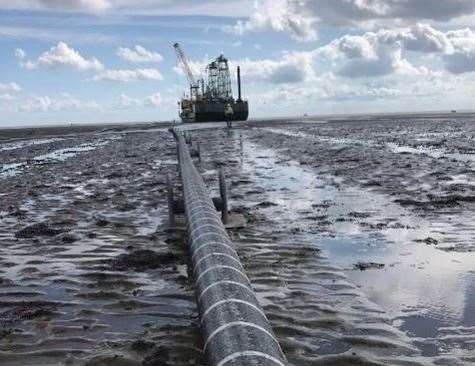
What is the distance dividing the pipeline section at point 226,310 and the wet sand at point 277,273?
40.3 inches

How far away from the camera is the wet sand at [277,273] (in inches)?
328

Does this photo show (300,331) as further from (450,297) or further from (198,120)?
(198,120)

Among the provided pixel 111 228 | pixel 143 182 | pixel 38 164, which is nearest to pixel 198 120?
pixel 38 164

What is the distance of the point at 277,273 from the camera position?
1191 cm

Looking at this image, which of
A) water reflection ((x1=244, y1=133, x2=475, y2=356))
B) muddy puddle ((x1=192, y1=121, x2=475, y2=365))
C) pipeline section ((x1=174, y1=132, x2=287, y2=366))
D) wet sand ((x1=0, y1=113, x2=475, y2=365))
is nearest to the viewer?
pipeline section ((x1=174, y1=132, x2=287, y2=366))

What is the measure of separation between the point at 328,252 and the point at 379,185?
11.2 meters

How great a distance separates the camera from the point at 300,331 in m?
8.83

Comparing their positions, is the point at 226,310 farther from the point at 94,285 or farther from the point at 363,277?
the point at 94,285

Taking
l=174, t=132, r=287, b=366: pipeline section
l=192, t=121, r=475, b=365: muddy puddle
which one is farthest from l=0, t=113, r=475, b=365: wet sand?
l=174, t=132, r=287, b=366: pipeline section

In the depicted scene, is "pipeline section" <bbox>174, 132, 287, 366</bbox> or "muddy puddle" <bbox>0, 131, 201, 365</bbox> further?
"muddy puddle" <bbox>0, 131, 201, 365</bbox>

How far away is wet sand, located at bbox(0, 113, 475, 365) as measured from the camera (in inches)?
328

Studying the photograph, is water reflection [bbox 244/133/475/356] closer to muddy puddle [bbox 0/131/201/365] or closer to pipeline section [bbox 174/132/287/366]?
pipeline section [bbox 174/132/287/366]

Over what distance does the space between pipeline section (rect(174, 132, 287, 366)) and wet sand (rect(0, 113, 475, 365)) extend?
1.02 m

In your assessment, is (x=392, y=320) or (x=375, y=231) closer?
(x=392, y=320)
